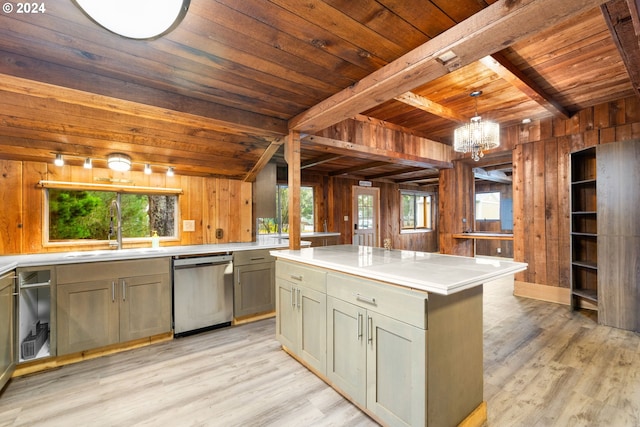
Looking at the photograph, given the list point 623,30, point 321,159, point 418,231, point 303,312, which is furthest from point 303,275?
point 418,231

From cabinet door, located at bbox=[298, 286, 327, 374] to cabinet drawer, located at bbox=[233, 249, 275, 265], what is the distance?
1201mm

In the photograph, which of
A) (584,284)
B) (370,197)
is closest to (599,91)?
(584,284)

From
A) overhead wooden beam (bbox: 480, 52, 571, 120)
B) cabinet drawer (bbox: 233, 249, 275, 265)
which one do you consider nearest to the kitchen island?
cabinet drawer (bbox: 233, 249, 275, 265)

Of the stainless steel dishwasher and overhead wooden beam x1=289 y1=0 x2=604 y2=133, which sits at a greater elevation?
overhead wooden beam x1=289 y1=0 x2=604 y2=133

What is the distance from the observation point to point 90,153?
279 cm

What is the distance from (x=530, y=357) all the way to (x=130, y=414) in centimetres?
310

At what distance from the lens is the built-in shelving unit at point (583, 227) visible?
3605 mm

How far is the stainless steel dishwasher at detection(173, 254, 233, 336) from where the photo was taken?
9.53 feet

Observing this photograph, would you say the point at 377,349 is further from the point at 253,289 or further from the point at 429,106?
the point at 429,106

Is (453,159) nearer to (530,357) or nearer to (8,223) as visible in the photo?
(530,357)

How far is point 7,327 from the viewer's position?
2.05m

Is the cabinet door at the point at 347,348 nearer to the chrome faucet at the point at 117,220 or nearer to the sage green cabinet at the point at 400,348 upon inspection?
the sage green cabinet at the point at 400,348

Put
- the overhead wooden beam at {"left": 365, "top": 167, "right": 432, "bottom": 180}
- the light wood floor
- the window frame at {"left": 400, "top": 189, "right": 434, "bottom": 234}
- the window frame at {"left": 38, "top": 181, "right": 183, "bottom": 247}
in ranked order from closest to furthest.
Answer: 1. the light wood floor
2. the window frame at {"left": 38, "top": 181, "right": 183, "bottom": 247}
3. the overhead wooden beam at {"left": 365, "top": 167, "right": 432, "bottom": 180}
4. the window frame at {"left": 400, "top": 189, "right": 434, "bottom": 234}

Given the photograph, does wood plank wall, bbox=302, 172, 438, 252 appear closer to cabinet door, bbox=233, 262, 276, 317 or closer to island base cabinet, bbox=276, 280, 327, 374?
cabinet door, bbox=233, 262, 276, 317
